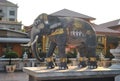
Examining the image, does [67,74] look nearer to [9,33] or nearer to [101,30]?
[9,33]

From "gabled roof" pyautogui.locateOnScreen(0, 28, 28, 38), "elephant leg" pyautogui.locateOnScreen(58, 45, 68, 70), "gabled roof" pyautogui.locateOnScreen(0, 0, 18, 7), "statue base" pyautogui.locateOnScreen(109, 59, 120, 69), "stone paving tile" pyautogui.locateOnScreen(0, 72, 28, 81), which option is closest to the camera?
"elephant leg" pyautogui.locateOnScreen(58, 45, 68, 70)

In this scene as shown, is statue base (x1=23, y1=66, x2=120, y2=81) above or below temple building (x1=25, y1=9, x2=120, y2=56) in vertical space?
below

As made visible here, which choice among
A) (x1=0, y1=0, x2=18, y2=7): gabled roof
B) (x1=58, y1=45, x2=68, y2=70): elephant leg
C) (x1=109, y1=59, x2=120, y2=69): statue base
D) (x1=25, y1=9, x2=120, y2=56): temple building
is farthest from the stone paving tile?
(x1=0, y1=0, x2=18, y2=7): gabled roof

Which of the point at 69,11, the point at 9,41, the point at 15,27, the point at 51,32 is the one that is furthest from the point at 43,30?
the point at 15,27

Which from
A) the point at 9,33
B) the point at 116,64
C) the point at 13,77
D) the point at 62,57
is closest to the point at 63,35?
the point at 62,57

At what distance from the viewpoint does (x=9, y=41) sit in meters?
21.9

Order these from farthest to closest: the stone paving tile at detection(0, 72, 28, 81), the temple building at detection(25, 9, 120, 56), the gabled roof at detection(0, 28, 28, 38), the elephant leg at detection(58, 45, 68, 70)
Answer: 1. the gabled roof at detection(0, 28, 28, 38)
2. the temple building at detection(25, 9, 120, 56)
3. the stone paving tile at detection(0, 72, 28, 81)
4. the elephant leg at detection(58, 45, 68, 70)

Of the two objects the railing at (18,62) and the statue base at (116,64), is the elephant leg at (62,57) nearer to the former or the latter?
the statue base at (116,64)

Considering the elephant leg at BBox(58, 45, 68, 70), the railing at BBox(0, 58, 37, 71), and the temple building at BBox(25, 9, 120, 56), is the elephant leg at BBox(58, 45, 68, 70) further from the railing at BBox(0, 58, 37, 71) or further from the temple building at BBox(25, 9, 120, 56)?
the temple building at BBox(25, 9, 120, 56)

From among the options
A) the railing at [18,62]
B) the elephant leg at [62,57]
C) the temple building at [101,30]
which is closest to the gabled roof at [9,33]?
the temple building at [101,30]

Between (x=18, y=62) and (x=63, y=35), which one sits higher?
(x=63, y=35)

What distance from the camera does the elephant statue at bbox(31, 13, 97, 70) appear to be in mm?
6555

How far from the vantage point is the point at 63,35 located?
657cm

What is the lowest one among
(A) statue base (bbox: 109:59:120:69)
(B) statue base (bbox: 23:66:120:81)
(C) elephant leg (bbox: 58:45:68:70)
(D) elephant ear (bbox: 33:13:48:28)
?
(B) statue base (bbox: 23:66:120:81)
